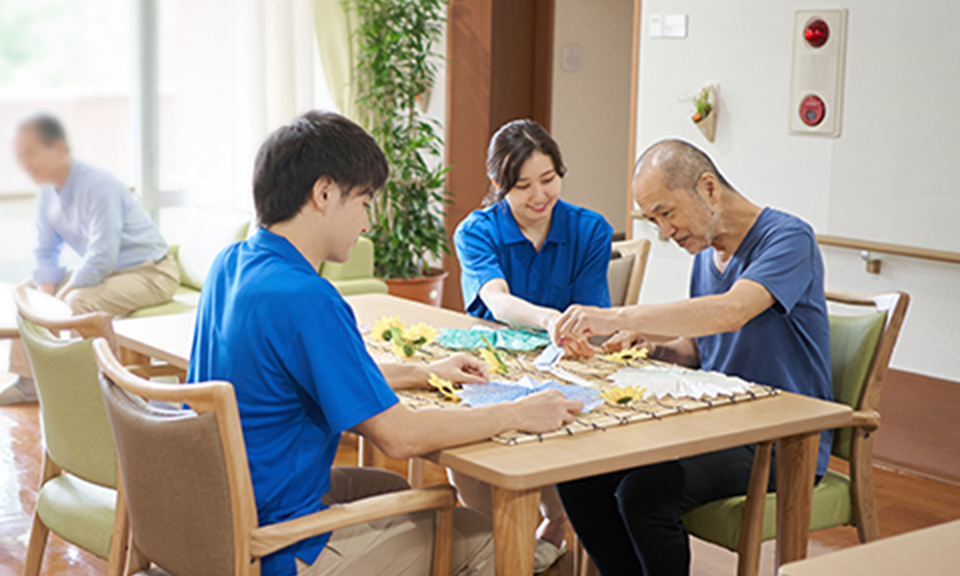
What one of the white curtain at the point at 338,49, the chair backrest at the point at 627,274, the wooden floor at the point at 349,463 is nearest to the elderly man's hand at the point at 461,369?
the wooden floor at the point at 349,463

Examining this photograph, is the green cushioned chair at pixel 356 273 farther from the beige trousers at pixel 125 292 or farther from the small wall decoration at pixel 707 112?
the small wall decoration at pixel 707 112

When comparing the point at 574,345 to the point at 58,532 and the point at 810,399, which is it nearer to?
the point at 810,399

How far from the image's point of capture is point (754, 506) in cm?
223

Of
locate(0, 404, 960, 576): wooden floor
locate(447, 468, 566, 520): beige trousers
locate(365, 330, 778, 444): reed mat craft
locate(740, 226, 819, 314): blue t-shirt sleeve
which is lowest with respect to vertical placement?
locate(0, 404, 960, 576): wooden floor

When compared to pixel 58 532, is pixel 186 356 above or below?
above

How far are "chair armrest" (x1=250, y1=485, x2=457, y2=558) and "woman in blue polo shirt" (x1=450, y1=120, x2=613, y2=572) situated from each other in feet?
3.52

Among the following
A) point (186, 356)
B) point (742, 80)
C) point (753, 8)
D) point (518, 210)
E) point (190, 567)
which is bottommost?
point (190, 567)

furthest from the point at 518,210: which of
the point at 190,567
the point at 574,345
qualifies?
the point at 190,567

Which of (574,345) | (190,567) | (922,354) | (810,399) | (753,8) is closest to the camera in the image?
(190,567)

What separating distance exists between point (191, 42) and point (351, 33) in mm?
900

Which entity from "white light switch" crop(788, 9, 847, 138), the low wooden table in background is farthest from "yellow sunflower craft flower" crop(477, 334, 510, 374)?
"white light switch" crop(788, 9, 847, 138)

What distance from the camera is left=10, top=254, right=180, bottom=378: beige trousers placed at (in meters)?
4.74

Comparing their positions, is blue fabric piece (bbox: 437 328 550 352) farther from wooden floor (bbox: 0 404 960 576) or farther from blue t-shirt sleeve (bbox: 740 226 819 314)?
wooden floor (bbox: 0 404 960 576)

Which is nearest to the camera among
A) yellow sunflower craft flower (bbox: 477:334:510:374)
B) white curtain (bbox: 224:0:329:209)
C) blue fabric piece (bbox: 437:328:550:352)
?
yellow sunflower craft flower (bbox: 477:334:510:374)
